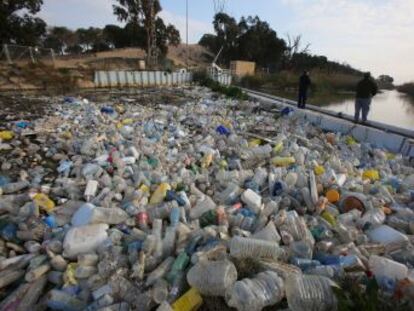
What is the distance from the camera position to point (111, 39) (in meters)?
33.4

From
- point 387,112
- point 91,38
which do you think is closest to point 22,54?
point 387,112

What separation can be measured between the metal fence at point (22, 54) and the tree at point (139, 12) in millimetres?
8732

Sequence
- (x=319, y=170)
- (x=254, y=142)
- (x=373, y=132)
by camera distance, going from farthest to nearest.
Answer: (x=373, y=132)
(x=254, y=142)
(x=319, y=170)

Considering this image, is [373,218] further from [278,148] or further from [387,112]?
[387,112]

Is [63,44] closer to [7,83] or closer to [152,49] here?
[152,49]

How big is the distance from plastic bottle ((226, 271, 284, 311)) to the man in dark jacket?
583cm

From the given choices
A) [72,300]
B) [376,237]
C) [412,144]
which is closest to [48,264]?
[72,300]

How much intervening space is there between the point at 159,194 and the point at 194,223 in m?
0.63

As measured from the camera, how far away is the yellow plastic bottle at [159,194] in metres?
2.85

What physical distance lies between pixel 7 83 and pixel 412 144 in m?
14.1

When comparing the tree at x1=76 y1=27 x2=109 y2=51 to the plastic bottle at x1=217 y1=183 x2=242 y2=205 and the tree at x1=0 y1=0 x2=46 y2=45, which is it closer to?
the tree at x1=0 y1=0 x2=46 y2=45

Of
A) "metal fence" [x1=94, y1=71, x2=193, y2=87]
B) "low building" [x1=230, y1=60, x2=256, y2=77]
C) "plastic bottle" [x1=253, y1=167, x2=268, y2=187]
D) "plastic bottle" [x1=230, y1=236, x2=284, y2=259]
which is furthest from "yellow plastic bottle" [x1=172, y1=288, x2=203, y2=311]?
"low building" [x1=230, y1=60, x2=256, y2=77]

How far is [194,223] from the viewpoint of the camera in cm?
241

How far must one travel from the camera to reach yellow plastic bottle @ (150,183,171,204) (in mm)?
2846
